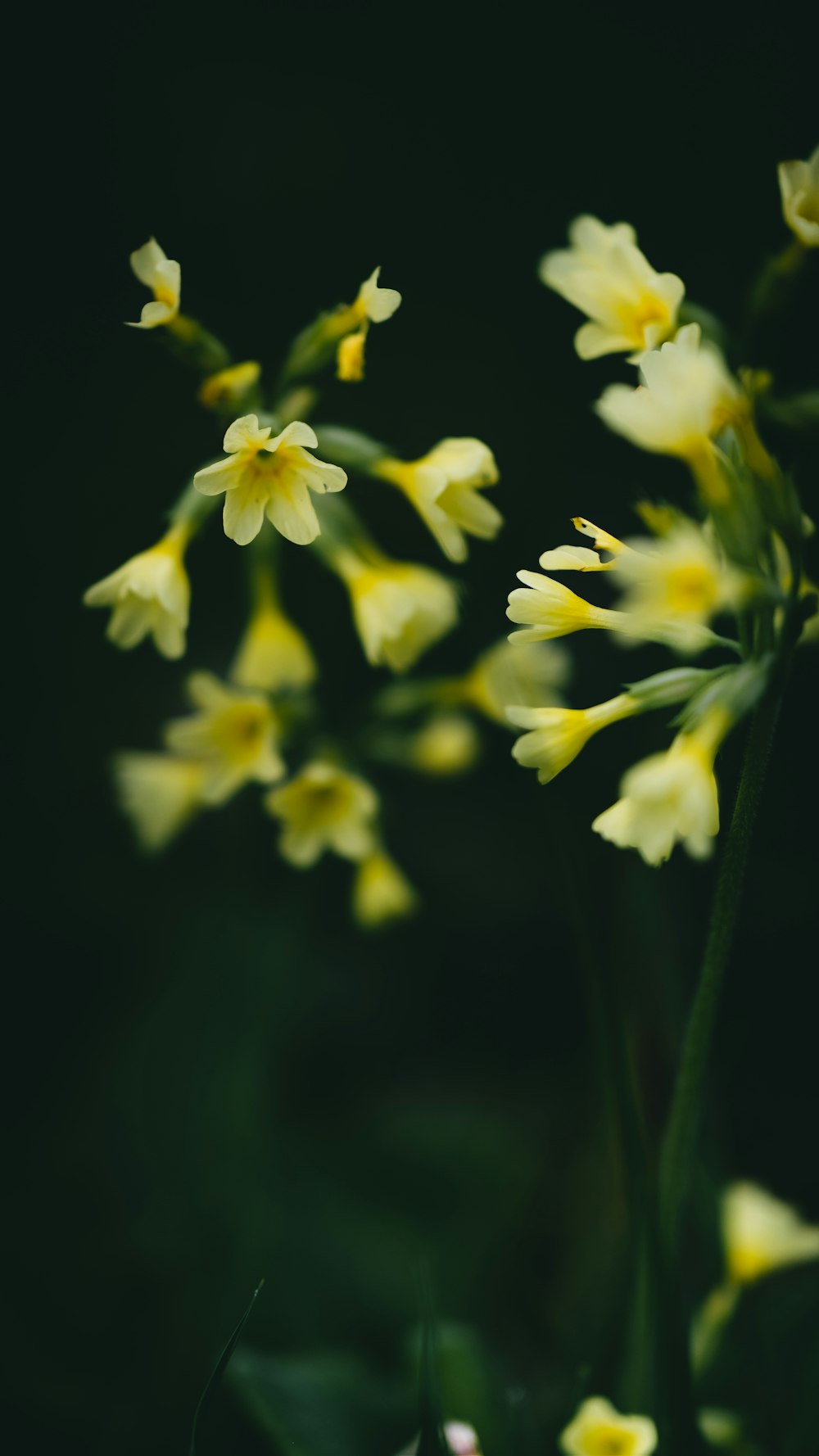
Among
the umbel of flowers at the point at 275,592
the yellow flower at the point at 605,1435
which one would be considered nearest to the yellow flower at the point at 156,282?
the umbel of flowers at the point at 275,592

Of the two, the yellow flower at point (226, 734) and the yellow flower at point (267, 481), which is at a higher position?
the yellow flower at point (267, 481)

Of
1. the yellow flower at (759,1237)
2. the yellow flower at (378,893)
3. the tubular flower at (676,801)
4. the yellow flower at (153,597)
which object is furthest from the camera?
the yellow flower at (378,893)

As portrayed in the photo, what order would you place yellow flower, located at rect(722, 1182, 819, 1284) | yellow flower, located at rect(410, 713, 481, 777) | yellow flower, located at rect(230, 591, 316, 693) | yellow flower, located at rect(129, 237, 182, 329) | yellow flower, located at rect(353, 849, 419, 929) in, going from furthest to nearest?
1. yellow flower, located at rect(410, 713, 481, 777)
2. yellow flower, located at rect(353, 849, 419, 929)
3. yellow flower, located at rect(230, 591, 316, 693)
4. yellow flower, located at rect(722, 1182, 819, 1284)
5. yellow flower, located at rect(129, 237, 182, 329)

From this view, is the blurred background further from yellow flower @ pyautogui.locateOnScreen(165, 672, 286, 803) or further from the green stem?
the green stem

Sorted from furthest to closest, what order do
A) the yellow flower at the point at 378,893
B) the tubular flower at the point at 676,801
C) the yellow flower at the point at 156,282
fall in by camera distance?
1. the yellow flower at the point at 378,893
2. the yellow flower at the point at 156,282
3. the tubular flower at the point at 676,801

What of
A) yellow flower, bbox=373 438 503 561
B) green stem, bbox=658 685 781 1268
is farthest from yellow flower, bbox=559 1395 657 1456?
yellow flower, bbox=373 438 503 561

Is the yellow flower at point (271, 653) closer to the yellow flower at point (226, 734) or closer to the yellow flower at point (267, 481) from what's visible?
the yellow flower at point (226, 734)
